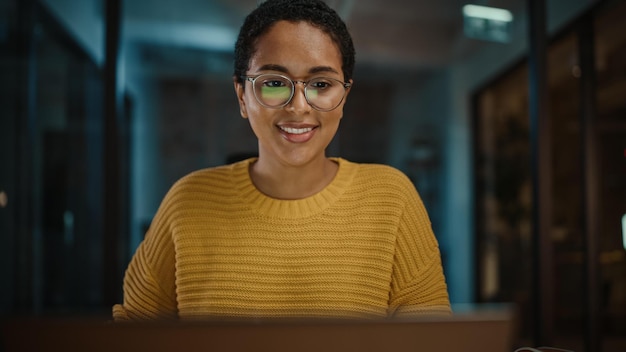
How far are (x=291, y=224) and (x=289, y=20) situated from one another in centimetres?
41

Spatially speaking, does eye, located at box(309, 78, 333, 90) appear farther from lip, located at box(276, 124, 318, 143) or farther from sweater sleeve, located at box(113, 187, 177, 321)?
sweater sleeve, located at box(113, 187, 177, 321)

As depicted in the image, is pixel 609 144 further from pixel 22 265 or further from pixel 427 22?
pixel 22 265

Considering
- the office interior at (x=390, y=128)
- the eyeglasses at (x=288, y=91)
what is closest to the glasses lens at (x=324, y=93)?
the eyeglasses at (x=288, y=91)

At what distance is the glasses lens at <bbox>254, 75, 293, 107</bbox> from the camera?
1233 mm

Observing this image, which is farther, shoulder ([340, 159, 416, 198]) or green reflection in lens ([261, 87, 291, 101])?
shoulder ([340, 159, 416, 198])

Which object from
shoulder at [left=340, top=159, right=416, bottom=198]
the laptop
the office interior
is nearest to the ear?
shoulder at [left=340, top=159, right=416, bottom=198]

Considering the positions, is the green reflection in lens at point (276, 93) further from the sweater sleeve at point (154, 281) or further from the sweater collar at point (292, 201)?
the sweater sleeve at point (154, 281)

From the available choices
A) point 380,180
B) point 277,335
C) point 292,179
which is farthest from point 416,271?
point 277,335

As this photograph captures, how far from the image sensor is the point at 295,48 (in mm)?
1231

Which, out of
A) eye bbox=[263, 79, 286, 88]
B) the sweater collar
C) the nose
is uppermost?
eye bbox=[263, 79, 286, 88]

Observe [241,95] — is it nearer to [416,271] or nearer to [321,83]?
[321,83]

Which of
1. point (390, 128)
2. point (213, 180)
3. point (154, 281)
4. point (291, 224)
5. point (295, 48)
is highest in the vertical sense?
point (390, 128)

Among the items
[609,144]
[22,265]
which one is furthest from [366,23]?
[22,265]

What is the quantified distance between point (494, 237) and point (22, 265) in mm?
2809
